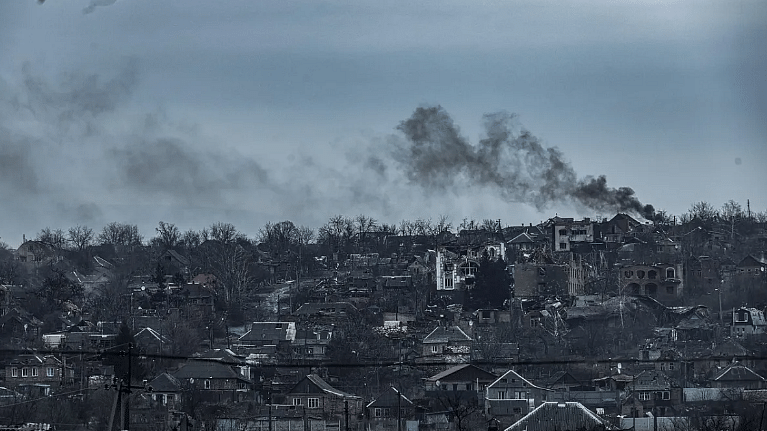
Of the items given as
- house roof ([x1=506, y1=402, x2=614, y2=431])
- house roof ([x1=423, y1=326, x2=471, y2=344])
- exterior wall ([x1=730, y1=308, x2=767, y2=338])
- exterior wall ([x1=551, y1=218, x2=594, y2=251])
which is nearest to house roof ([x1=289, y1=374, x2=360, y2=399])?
house roof ([x1=506, y1=402, x2=614, y2=431])

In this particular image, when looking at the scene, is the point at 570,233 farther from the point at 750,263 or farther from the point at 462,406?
the point at 462,406

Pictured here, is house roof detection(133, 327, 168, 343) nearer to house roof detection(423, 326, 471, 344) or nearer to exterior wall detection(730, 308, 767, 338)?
house roof detection(423, 326, 471, 344)

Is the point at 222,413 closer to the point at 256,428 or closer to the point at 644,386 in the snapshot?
the point at 256,428

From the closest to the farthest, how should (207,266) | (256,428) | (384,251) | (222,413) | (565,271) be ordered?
(256,428)
(222,413)
(565,271)
(207,266)
(384,251)

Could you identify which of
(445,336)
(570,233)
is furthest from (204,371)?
(570,233)

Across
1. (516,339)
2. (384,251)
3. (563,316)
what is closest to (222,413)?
(516,339)

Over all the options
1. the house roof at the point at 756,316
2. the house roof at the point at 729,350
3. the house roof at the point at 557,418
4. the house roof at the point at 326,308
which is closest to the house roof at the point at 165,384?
the house roof at the point at 557,418

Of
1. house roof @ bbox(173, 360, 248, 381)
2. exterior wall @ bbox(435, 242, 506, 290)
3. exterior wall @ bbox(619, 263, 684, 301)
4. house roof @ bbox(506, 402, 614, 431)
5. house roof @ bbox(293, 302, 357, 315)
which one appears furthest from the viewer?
exterior wall @ bbox(435, 242, 506, 290)
